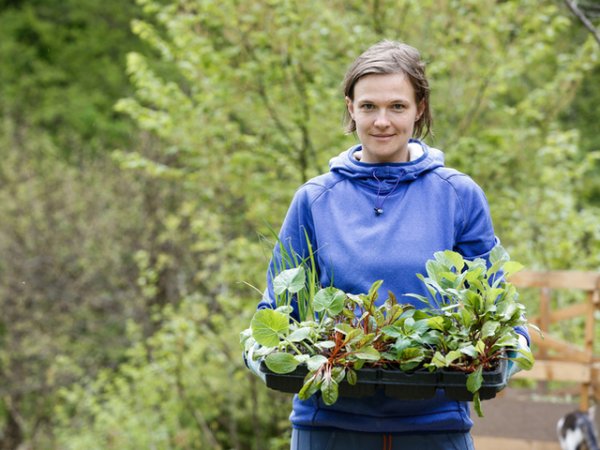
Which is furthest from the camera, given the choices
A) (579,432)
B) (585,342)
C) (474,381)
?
(585,342)

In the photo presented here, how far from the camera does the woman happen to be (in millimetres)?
1826

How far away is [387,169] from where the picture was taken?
195cm

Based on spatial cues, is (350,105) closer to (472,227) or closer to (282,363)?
(472,227)

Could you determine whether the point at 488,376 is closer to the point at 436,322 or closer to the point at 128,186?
the point at 436,322

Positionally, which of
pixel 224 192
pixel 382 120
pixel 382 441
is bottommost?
pixel 224 192

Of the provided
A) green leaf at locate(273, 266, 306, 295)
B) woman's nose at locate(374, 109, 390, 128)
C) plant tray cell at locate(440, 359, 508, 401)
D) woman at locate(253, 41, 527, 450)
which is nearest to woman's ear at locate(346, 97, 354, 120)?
woman at locate(253, 41, 527, 450)

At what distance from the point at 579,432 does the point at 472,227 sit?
2679 millimetres

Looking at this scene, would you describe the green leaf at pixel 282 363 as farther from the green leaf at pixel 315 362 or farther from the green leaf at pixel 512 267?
the green leaf at pixel 512 267

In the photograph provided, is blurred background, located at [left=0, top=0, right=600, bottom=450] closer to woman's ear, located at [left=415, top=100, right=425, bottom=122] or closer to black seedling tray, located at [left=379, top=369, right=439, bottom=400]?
woman's ear, located at [left=415, top=100, right=425, bottom=122]

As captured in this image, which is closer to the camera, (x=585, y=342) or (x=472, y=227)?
(x=472, y=227)

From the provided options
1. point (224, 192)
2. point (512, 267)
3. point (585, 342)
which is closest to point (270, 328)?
point (512, 267)

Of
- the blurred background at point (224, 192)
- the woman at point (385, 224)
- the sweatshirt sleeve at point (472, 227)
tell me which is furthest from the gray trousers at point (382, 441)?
the blurred background at point (224, 192)

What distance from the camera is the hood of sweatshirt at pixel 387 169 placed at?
6.36 feet

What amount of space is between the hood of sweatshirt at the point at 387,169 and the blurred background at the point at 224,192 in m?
1.70
